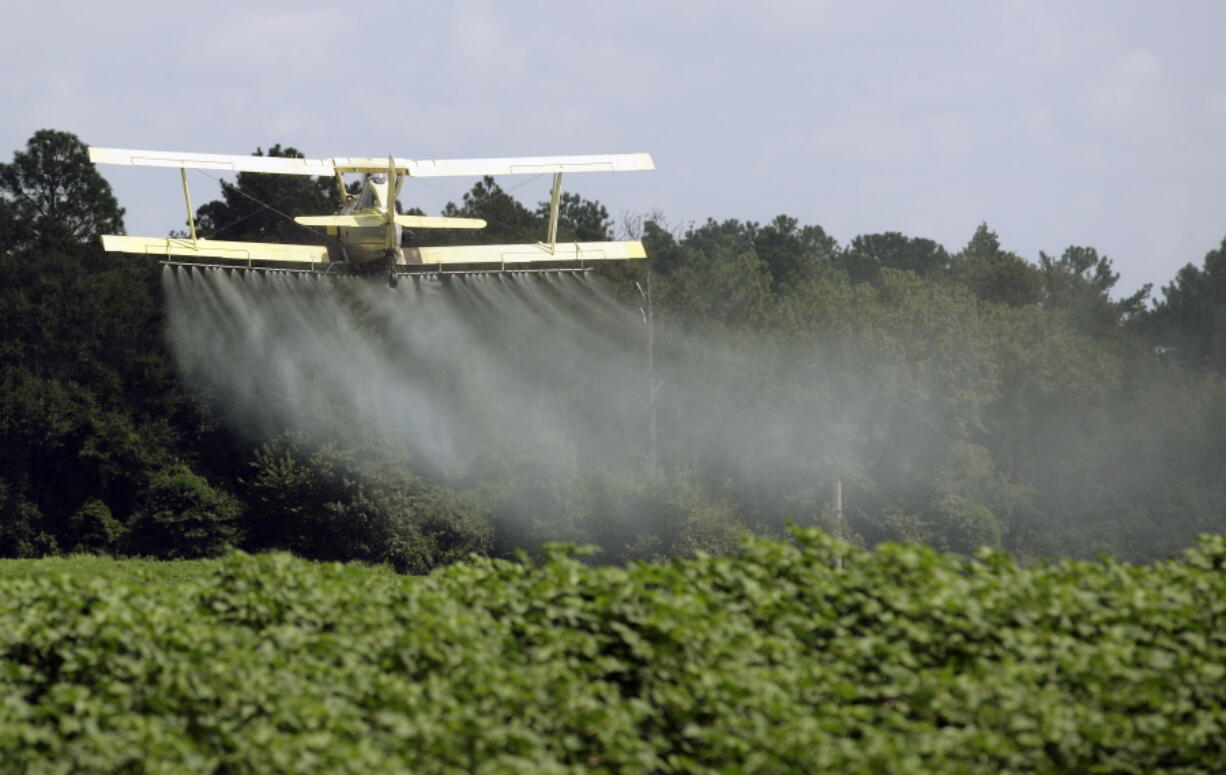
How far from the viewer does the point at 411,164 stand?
3572 cm

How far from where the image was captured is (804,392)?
206 feet

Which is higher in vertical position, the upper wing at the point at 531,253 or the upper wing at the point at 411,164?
the upper wing at the point at 411,164

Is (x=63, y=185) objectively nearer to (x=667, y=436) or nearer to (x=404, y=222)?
(x=667, y=436)

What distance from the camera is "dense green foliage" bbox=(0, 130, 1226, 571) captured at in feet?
178

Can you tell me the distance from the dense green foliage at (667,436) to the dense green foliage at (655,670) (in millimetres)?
45174

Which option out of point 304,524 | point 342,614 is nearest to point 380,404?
point 304,524

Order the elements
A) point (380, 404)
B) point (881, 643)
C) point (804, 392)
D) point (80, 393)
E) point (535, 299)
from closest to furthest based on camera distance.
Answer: point (881, 643) → point (80, 393) → point (380, 404) → point (804, 392) → point (535, 299)

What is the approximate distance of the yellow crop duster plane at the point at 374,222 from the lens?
3184cm

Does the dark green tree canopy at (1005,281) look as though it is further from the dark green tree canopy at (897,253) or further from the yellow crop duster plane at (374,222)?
the yellow crop duster plane at (374,222)

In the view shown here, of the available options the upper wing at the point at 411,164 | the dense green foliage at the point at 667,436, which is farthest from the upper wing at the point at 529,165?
the dense green foliage at the point at 667,436

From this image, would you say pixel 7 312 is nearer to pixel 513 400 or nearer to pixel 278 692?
pixel 513 400

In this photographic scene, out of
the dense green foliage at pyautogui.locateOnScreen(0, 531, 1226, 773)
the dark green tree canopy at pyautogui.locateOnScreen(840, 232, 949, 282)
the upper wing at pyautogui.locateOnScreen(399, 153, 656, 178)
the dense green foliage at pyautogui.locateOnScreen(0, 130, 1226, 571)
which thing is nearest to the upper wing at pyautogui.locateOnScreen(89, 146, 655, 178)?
the upper wing at pyautogui.locateOnScreen(399, 153, 656, 178)

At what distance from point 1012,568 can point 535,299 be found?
6098cm

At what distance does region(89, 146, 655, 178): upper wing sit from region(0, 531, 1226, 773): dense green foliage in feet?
87.7
